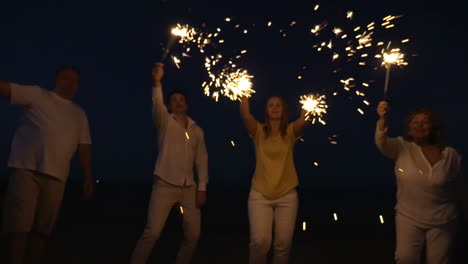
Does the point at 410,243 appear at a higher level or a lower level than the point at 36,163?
lower

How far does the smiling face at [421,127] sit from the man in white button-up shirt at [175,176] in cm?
266

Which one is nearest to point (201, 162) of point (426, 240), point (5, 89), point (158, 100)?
point (158, 100)

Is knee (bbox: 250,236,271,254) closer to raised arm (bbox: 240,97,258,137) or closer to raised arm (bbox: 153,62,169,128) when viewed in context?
raised arm (bbox: 240,97,258,137)

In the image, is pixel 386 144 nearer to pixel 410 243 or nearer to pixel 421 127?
pixel 421 127

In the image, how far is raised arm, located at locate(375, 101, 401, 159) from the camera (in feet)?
17.9

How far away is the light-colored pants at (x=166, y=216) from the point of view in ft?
19.3

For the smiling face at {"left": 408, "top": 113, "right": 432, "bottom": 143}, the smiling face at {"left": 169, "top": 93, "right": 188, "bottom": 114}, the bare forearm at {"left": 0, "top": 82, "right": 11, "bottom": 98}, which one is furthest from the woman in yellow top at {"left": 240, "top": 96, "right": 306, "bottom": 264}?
the bare forearm at {"left": 0, "top": 82, "right": 11, "bottom": 98}

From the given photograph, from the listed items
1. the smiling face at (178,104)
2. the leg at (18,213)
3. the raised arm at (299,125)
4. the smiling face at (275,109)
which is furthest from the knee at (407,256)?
the leg at (18,213)

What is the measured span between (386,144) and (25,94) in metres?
3.90

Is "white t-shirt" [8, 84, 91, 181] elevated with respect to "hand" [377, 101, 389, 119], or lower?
lower

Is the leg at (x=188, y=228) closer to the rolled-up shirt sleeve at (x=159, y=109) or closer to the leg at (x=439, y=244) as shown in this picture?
the rolled-up shirt sleeve at (x=159, y=109)

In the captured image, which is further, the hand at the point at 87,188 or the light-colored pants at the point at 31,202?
the hand at the point at 87,188

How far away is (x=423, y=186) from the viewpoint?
205 inches

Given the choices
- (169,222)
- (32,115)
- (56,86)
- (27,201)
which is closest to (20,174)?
(27,201)
